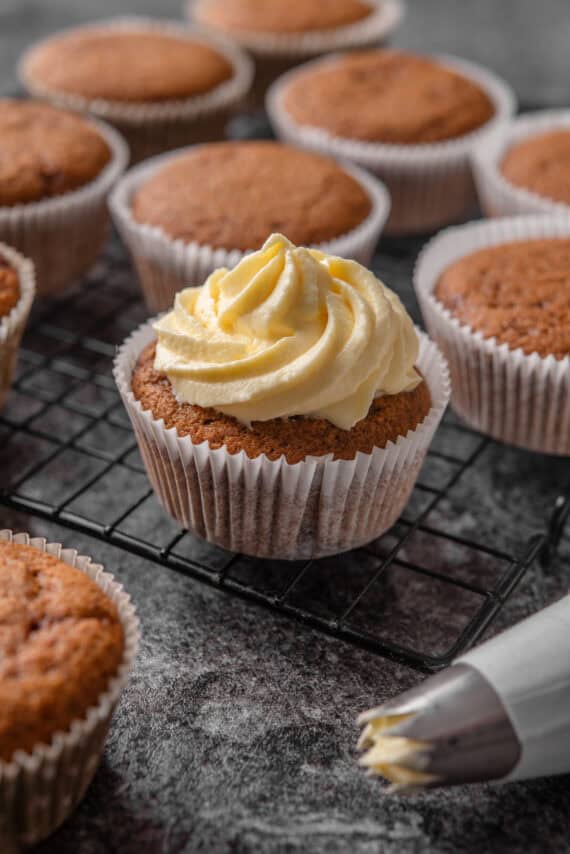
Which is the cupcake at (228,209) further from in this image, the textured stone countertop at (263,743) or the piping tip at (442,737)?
the piping tip at (442,737)

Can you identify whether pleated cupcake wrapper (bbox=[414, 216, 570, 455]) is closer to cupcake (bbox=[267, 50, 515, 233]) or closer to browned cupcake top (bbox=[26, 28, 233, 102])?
cupcake (bbox=[267, 50, 515, 233])

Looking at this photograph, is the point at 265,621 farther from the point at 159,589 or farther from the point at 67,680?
the point at 67,680

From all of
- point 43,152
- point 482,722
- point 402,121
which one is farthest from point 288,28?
point 482,722

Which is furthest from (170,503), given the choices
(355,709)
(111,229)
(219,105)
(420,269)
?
(219,105)

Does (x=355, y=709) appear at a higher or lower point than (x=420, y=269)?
lower

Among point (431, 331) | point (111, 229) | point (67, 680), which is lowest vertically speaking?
point (111, 229)

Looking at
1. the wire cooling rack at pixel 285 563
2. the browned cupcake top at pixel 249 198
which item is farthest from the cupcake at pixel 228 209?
the wire cooling rack at pixel 285 563
